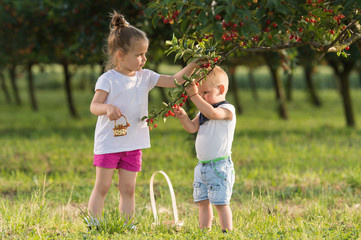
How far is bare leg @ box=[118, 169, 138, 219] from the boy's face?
991mm

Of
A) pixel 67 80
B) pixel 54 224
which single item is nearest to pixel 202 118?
pixel 54 224

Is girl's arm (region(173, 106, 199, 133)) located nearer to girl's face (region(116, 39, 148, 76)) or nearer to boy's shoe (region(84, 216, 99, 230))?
girl's face (region(116, 39, 148, 76))

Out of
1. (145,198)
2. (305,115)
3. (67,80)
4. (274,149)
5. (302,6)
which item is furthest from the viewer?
(305,115)

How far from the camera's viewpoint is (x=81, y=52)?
8.87m

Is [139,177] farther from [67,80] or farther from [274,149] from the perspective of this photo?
[67,80]

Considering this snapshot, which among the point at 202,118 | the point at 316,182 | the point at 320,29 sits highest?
the point at 320,29

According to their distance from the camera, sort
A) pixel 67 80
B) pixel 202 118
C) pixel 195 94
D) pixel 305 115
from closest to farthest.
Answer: pixel 195 94
pixel 202 118
pixel 67 80
pixel 305 115

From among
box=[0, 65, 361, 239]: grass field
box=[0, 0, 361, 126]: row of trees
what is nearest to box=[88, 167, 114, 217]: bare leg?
box=[0, 65, 361, 239]: grass field

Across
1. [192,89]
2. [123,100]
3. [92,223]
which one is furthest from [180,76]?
[92,223]

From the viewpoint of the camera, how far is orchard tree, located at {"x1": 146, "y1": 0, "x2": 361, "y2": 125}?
350 cm

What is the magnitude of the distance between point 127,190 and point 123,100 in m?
0.88

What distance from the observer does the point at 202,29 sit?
A: 3.53 metres

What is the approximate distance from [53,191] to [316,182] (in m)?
3.72

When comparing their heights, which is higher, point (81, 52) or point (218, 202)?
point (81, 52)
